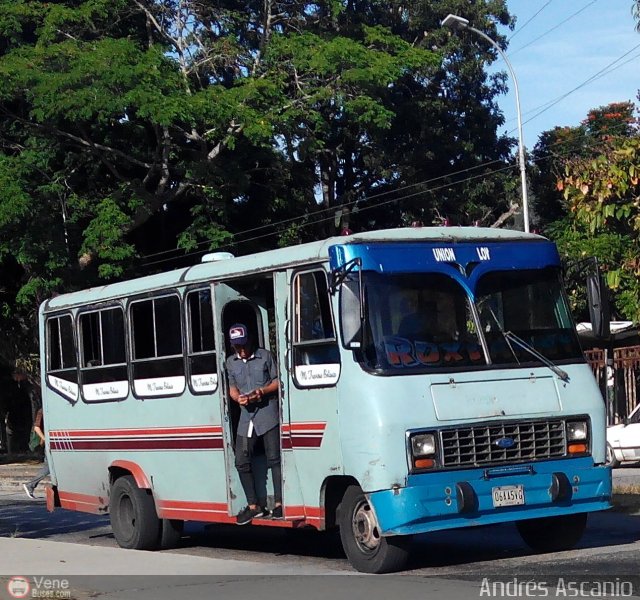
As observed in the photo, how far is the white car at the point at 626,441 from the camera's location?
72.4 ft

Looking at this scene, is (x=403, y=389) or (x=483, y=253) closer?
(x=403, y=389)

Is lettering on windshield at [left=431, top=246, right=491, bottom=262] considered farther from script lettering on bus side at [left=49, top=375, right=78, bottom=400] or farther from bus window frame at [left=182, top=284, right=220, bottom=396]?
script lettering on bus side at [left=49, top=375, right=78, bottom=400]

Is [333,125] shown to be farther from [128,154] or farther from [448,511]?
[448,511]

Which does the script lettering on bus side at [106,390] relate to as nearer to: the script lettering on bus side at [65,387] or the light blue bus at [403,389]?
the script lettering on bus side at [65,387]

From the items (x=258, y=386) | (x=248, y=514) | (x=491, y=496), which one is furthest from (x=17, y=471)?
(x=491, y=496)

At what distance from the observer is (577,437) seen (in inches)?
420

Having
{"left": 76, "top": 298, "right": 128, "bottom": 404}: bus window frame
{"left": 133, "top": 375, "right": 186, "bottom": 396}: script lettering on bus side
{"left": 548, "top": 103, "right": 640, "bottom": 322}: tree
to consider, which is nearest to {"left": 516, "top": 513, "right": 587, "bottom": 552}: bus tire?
{"left": 133, "top": 375, "right": 186, "bottom": 396}: script lettering on bus side

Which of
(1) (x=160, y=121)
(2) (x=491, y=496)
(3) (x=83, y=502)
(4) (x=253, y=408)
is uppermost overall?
(1) (x=160, y=121)

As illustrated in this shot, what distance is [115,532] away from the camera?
13.9 meters

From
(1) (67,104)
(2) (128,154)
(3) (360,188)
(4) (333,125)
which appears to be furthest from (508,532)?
(3) (360,188)

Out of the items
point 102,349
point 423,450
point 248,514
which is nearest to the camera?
point 423,450

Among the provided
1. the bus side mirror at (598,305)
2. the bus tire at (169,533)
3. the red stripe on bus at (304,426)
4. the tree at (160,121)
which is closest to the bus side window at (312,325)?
the red stripe on bus at (304,426)

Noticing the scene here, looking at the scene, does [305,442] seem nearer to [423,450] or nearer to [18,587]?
[423,450]

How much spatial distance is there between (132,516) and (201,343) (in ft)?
8.09
